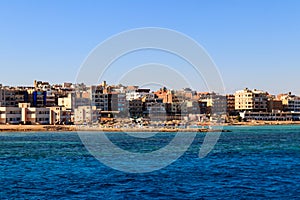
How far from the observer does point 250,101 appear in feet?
510

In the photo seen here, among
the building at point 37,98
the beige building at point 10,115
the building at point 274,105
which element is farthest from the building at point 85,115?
the building at point 274,105

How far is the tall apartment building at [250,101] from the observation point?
155500mm

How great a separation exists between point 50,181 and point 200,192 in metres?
7.63

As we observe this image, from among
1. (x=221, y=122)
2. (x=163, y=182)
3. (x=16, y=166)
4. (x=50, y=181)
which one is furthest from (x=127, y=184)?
(x=221, y=122)

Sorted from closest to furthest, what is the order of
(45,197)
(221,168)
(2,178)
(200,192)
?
1. (45,197)
2. (200,192)
3. (2,178)
4. (221,168)

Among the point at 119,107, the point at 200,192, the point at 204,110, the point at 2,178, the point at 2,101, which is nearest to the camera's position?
the point at 200,192

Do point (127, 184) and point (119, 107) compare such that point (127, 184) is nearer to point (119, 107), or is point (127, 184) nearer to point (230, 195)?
point (230, 195)

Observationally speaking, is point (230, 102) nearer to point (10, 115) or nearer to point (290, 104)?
point (290, 104)

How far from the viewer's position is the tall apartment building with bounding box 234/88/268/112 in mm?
155500

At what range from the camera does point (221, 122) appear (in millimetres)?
143000

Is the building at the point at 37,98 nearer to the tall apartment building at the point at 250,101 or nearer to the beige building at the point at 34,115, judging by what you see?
the beige building at the point at 34,115

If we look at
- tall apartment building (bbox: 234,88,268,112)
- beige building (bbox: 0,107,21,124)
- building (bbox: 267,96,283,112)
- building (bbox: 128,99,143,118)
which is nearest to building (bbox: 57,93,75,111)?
building (bbox: 128,99,143,118)

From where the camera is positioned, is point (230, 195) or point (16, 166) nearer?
point (230, 195)

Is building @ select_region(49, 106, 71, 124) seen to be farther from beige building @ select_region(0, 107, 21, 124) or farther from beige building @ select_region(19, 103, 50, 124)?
beige building @ select_region(0, 107, 21, 124)
